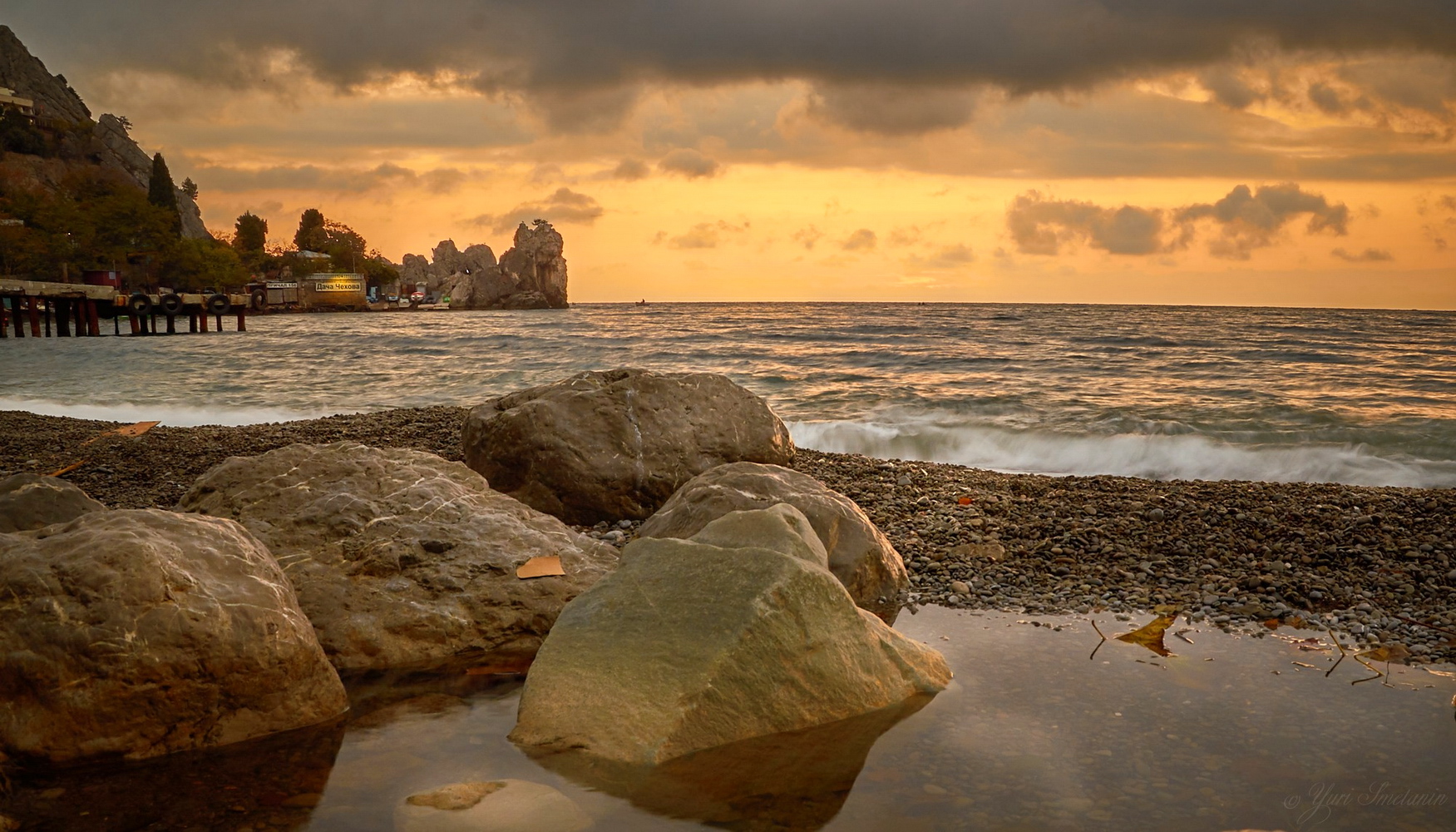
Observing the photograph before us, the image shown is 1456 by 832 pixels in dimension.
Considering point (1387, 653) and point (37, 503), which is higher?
point (37, 503)

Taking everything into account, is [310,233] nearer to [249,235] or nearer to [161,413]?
[249,235]

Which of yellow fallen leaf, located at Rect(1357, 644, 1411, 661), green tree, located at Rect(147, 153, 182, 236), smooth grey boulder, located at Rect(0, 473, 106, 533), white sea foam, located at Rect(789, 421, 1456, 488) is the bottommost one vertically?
white sea foam, located at Rect(789, 421, 1456, 488)

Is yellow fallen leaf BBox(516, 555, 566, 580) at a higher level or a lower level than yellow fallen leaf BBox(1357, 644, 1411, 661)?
higher

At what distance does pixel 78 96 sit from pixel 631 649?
540 ft

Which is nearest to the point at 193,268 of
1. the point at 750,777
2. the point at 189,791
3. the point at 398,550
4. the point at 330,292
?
the point at 330,292

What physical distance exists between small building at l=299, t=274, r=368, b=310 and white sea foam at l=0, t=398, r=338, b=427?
10875 centimetres

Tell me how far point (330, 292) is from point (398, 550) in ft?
410

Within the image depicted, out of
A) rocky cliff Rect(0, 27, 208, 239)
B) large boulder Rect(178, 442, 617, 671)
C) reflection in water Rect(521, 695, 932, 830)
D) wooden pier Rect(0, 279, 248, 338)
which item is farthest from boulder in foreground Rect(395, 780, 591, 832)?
rocky cliff Rect(0, 27, 208, 239)

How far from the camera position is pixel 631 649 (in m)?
4.05

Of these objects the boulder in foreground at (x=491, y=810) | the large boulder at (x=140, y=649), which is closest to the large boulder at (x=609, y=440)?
the large boulder at (x=140, y=649)

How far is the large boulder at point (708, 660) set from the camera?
3834 millimetres

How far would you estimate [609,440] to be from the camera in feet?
25.8

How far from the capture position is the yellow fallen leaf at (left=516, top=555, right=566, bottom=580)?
214 inches

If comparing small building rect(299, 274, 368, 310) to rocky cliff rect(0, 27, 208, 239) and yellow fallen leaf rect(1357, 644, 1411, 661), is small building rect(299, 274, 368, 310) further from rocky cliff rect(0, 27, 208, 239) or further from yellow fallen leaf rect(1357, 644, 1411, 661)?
yellow fallen leaf rect(1357, 644, 1411, 661)
